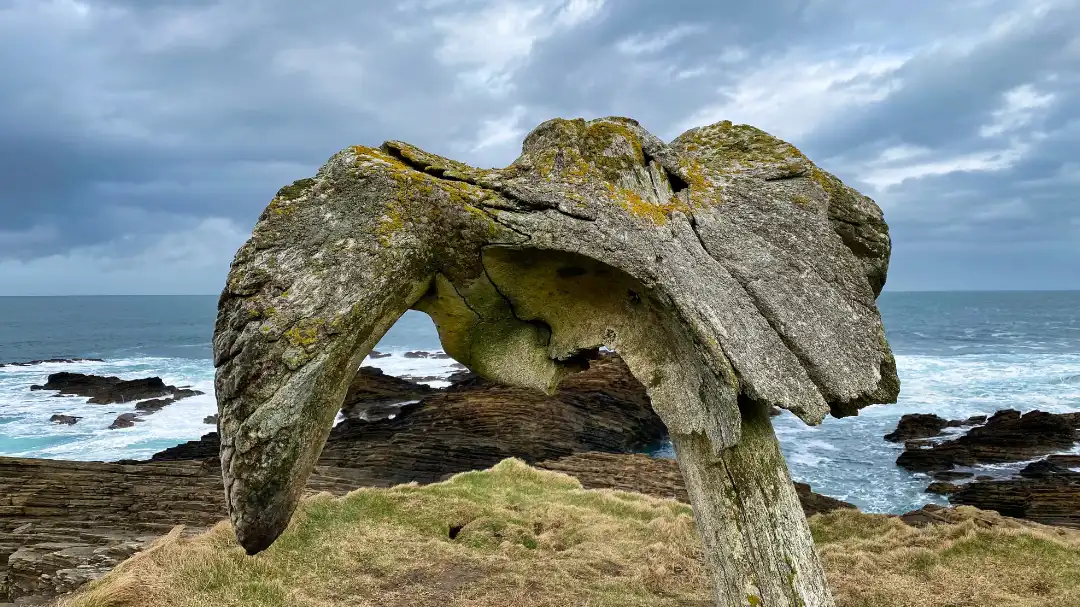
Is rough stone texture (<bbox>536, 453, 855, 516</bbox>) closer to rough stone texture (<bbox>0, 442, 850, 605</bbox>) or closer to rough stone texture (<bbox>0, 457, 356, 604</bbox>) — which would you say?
rough stone texture (<bbox>0, 442, 850, 605</bbox>)

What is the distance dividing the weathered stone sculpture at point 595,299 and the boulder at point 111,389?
1432 inches

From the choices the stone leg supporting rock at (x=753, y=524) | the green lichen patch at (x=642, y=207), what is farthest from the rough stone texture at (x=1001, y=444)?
the green lichen patch at (x=642, y=207)

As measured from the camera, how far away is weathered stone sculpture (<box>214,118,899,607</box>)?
18.6 feet

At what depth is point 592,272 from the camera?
6.91 meters

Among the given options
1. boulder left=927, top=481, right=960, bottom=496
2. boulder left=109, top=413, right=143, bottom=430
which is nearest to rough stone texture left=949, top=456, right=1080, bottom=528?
boulder left=927, top=481, right=960, bottom=496

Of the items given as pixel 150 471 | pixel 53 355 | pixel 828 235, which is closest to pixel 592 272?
pixel 828 235

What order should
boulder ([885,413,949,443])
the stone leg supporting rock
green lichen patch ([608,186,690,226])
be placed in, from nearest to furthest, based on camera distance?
1. the stone leg supporting rock
2. green lichen patch ([608,186,690,226])
3. boulder ([885,413,949,443])

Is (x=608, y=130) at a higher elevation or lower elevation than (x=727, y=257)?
higher

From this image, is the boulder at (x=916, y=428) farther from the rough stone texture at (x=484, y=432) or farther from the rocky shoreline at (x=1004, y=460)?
the rough stone texture at (x=484, y=432)

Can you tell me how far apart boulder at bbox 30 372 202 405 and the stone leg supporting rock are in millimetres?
37671

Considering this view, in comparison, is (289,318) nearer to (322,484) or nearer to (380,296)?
(380,296)

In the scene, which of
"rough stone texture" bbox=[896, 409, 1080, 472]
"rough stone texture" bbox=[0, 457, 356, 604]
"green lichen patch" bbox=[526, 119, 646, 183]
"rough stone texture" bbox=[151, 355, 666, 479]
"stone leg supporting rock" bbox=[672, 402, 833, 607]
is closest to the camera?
"stone leg supporting rock" bbox=[672, 402, 833, 607]

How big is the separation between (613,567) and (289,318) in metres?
6.29

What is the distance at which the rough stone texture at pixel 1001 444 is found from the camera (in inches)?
918
